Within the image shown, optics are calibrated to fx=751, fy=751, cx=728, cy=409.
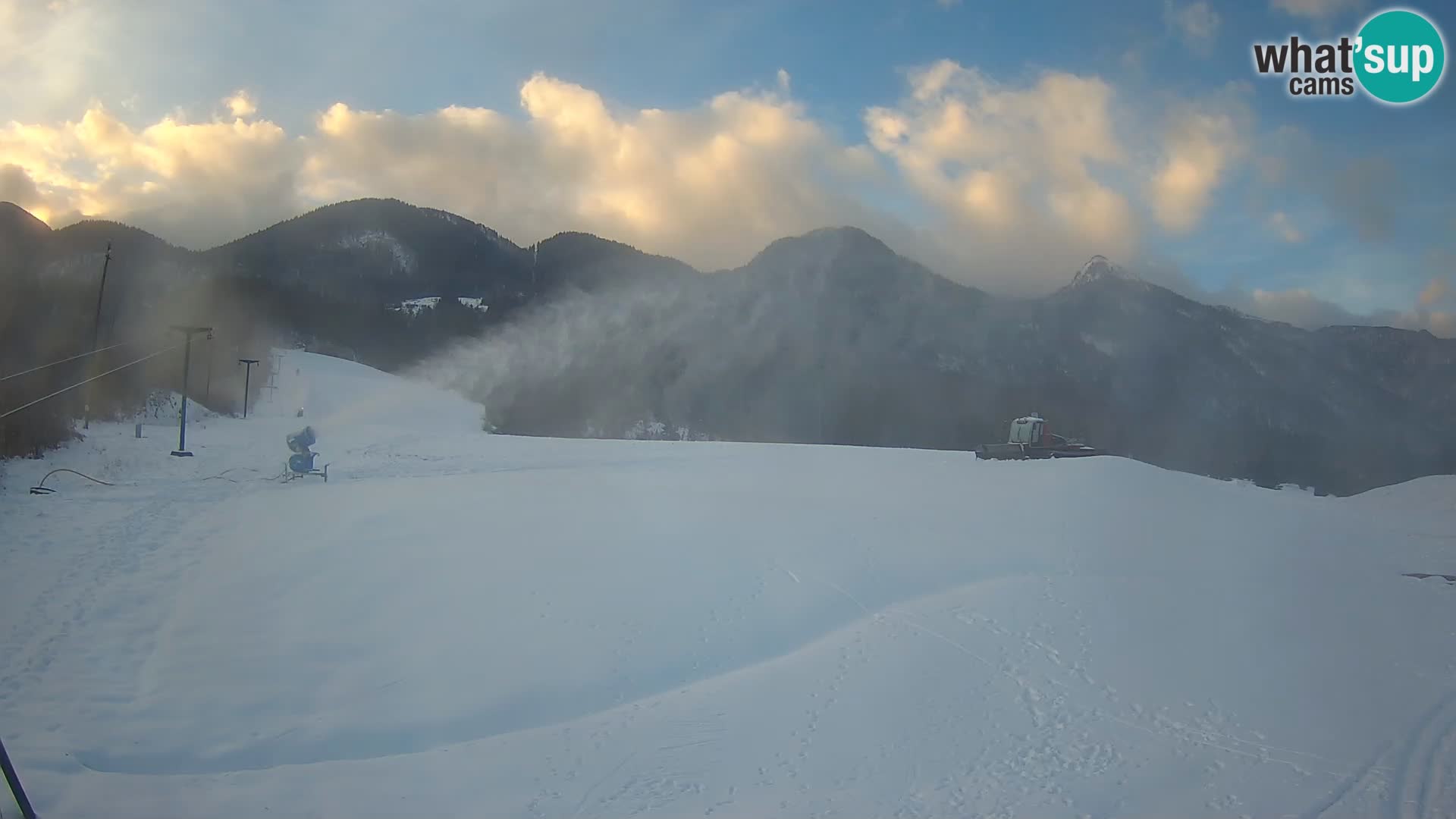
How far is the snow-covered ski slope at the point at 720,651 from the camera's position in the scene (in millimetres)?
5691

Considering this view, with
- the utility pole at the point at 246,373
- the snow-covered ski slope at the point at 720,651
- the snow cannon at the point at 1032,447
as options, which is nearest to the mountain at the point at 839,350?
the utility pole at the point at 246,373

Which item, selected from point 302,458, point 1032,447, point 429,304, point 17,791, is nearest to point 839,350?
point 1032,447

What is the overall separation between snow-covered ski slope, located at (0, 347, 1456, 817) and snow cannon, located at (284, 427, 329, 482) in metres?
1.46

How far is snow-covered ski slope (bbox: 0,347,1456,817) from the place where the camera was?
569 centimetres

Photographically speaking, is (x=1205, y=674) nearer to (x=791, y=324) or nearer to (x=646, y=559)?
(x=646, y=559)

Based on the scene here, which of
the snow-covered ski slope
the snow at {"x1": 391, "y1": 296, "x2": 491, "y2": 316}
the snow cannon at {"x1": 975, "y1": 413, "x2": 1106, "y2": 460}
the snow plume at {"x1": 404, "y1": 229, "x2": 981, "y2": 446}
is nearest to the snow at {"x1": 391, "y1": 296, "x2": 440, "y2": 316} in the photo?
the snow at {"x1": 391, "y1": 296, "x2": 491, "y2": 316}

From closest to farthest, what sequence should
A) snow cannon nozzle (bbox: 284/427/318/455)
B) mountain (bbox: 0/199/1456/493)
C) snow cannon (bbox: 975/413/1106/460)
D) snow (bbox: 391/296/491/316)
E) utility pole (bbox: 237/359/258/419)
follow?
snow cannon nozzle (bbox: 284/427/318/455)
snow cannon (bbox: 975/413/1106/460)
mountain (bbox: 0/199/1456/493)
utility pole (bbox: 237/359/258/419)
snow (bbox: 391/296/491/316)

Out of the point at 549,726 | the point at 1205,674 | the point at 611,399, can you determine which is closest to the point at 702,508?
the point at 549,726

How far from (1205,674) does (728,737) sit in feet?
15.8

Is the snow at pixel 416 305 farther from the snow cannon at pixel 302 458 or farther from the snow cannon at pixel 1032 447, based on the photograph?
the snow cannon at pixel 1032 447

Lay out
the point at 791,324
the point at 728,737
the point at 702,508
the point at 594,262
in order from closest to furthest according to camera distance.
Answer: the point at 728,737, the point at 702,508, the point at 791,324, the point at 594,262

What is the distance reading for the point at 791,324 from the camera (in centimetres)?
6644

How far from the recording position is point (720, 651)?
877 cm

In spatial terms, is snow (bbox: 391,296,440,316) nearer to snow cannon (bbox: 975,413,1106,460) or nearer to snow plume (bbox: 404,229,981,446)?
snow plume (bbox: 404,229,981,446)
